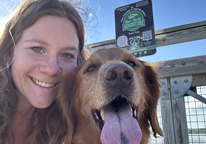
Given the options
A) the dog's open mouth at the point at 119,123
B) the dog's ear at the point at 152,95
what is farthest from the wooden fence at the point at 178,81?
the dog's open mouth at the point at 119,123

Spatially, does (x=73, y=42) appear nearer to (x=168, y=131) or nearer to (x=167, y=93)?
(x=167, y=93)

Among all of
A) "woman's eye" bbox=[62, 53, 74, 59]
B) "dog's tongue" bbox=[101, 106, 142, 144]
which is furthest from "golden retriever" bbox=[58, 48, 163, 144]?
"woman's eye" bbox=[62, 53, 74, 59]

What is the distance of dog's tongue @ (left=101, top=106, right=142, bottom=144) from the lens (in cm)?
166

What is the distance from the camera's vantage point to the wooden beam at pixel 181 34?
378 cm

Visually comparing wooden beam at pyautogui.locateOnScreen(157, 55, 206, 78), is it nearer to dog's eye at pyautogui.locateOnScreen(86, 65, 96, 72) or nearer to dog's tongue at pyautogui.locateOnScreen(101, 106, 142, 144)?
dog's eye at pyautogui.locateOnScreen(86, 65, 96, 72)

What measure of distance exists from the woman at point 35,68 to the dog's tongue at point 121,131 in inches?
32.0

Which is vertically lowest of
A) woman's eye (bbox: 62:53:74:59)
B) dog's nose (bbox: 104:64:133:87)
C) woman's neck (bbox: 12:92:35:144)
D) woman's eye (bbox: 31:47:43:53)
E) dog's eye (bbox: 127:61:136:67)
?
woman's neck (bbox: 12:92:35:144)

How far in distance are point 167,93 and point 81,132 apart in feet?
7.39

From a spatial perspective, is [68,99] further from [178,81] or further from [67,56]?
[178,81]

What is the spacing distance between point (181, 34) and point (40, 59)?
288cm

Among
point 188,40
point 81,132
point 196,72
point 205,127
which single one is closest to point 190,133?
point 205,127

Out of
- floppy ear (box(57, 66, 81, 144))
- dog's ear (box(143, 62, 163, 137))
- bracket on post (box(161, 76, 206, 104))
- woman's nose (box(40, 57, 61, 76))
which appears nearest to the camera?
woman's nose (box(40, 57, 61, 76))

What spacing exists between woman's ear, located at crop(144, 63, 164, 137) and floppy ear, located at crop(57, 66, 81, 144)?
0.95 m

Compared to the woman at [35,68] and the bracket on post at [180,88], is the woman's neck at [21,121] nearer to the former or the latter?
the woman at [35,68]
